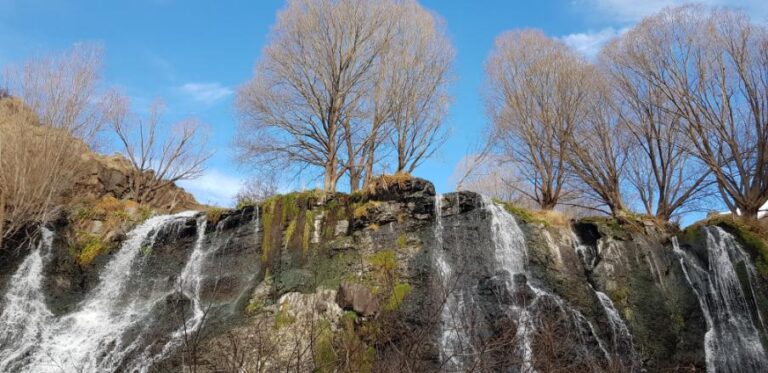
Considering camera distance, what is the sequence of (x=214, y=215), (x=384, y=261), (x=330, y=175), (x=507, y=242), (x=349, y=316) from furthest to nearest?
(x=330, y=175), (x=214, y=215), (x=507, y=242), (x=384, y=261), (x=349, y=316)

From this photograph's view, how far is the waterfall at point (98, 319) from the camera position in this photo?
38.3 feet

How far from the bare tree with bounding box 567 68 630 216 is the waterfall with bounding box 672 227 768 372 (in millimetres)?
5034

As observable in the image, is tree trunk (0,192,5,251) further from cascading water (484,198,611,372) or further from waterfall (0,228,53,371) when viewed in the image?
cascading water (484,198,611,372)

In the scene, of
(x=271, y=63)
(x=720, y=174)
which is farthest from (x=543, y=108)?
(x=271, y=63)

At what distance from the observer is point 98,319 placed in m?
13.4

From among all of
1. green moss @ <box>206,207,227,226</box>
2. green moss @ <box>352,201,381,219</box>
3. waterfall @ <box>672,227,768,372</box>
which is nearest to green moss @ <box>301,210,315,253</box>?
green moss @ <box>352,201,381,219</box>

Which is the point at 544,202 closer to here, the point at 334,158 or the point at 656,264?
the point at 656,264

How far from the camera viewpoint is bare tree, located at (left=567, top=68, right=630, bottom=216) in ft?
64.4

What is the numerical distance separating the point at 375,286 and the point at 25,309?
28.0 feet

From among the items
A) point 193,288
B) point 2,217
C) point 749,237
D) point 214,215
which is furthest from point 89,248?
point 749,237

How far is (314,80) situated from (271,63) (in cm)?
191

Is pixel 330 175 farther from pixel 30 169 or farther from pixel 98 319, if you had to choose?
pixel 30 169

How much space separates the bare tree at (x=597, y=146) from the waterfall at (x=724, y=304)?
5034mm

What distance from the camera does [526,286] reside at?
43.9ft
